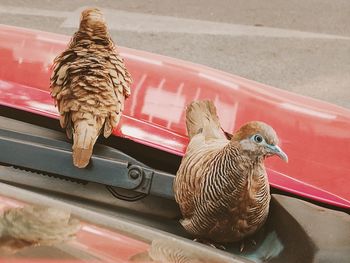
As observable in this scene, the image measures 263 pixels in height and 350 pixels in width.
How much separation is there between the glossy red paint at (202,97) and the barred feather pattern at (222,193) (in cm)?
15

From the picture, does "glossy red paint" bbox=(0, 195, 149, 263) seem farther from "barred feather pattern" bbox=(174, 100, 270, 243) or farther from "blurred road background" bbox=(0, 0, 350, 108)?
"blurred road background" bbox=(0, 0, 350, 108)

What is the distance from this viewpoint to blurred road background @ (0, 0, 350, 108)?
12.5 ft

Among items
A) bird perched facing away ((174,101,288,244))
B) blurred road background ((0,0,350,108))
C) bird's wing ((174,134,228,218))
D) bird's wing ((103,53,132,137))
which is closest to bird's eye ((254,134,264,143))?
bird perched facing away ((174,101,288,244))

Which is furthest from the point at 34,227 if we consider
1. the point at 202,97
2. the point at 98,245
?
the point at 202,97

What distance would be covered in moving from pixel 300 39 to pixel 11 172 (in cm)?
312

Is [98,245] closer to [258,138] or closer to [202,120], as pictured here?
[258,138]

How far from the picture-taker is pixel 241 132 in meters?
1.22

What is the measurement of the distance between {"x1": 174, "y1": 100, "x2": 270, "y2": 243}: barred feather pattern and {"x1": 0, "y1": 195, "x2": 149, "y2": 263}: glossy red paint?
8.8 inches

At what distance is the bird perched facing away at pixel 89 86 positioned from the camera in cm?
139

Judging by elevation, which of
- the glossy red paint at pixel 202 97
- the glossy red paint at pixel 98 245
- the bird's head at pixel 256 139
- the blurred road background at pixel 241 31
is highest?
the bird's head at pixel 256 139

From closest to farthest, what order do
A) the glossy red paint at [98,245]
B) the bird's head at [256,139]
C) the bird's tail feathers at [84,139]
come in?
the glossy red paint at [98,245] → the bird's head at [256,139] → the bird's tail feathers at [84,139]

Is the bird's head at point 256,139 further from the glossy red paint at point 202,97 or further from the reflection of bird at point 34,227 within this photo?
→ the reflection of bird at point 34,227

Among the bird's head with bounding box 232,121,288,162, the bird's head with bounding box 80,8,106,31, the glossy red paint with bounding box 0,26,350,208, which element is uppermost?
the bird's head with bounding box 80,8,106,31

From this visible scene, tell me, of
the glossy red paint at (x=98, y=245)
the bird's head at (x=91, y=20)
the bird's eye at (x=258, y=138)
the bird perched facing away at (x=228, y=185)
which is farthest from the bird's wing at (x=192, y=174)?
the bird's head at (x=91, y=20)
